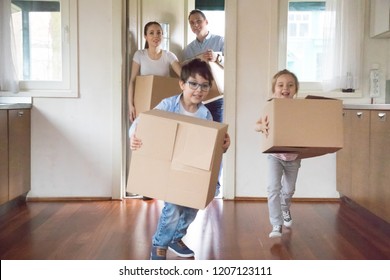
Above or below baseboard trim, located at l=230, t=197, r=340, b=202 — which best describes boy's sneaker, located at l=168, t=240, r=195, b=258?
above

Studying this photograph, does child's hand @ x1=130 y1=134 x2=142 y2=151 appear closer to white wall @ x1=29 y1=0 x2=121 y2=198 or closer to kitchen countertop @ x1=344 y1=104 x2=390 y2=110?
kitchen countertop @ x1=344 y1=104 x2=390 y2=110

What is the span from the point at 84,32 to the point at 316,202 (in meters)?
2.16

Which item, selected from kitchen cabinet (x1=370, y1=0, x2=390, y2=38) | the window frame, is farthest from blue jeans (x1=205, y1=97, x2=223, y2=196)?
kitchen cabinet (x1=370, y1=0, x2=390, y2=38)

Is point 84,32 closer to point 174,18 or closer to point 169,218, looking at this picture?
point 174,18

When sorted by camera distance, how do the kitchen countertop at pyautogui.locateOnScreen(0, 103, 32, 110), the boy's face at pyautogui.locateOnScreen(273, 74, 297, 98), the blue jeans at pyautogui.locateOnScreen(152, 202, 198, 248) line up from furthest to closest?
the kitchen countertop at pyautogui.locateOnScreen(0, 103, 32, 110), the boy's face at pyautogui.locateOnScreen(273, 74, 297, 98), the blue jeans at pyautogui.locateOnScreen(152, 202, 198, 248)

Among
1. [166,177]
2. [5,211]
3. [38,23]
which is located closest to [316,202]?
[166,177]

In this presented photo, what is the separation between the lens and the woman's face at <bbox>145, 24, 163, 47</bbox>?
11.1 ft

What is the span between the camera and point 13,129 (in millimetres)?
3170

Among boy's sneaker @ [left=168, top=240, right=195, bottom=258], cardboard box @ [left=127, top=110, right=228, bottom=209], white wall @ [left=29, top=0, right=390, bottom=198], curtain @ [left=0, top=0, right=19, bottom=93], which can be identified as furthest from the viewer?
white wall @ [left=29, top=0, right=390, bottom=198]

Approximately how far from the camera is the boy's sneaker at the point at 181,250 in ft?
7.42

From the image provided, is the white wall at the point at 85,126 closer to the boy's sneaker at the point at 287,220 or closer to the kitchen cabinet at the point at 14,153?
the kitchen cabinet at the point at 14,153

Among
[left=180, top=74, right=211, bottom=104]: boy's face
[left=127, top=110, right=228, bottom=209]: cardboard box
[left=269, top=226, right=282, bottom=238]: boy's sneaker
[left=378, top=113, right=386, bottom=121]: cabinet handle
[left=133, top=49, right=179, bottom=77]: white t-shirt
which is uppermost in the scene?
[left=133, top=49, right=179, bottom=77]: white t-shirt

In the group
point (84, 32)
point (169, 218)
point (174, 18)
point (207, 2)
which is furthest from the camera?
point (207, 2)

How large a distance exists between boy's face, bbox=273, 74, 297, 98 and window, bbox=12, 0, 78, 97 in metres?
1.65
